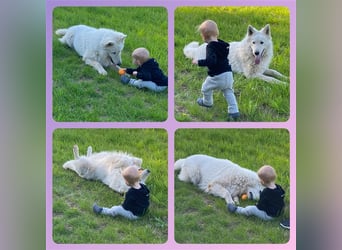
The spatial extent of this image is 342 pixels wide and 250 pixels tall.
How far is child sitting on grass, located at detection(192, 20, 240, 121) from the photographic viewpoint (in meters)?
1.35

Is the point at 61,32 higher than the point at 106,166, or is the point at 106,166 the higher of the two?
the point at 61,32

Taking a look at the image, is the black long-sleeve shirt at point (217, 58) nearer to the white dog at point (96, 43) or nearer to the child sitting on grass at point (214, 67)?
the child sitting on grass at point (214, 67)

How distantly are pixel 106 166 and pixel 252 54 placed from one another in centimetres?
48

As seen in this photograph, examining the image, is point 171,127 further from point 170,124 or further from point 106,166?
point 106,166

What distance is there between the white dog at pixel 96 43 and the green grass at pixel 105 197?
7.4 inches

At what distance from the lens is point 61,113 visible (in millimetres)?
1347

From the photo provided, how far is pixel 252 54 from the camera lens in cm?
137

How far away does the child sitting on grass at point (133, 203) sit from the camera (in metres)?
1.34

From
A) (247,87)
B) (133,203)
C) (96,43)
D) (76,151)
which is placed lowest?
(133,203)

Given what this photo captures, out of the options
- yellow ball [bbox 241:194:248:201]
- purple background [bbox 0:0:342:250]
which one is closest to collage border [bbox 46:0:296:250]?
purple background [bbox 0:0:342:250]

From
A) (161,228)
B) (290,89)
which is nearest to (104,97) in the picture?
(161,228)

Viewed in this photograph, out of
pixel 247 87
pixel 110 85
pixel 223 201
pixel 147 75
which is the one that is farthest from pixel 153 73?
pixel 223 201
